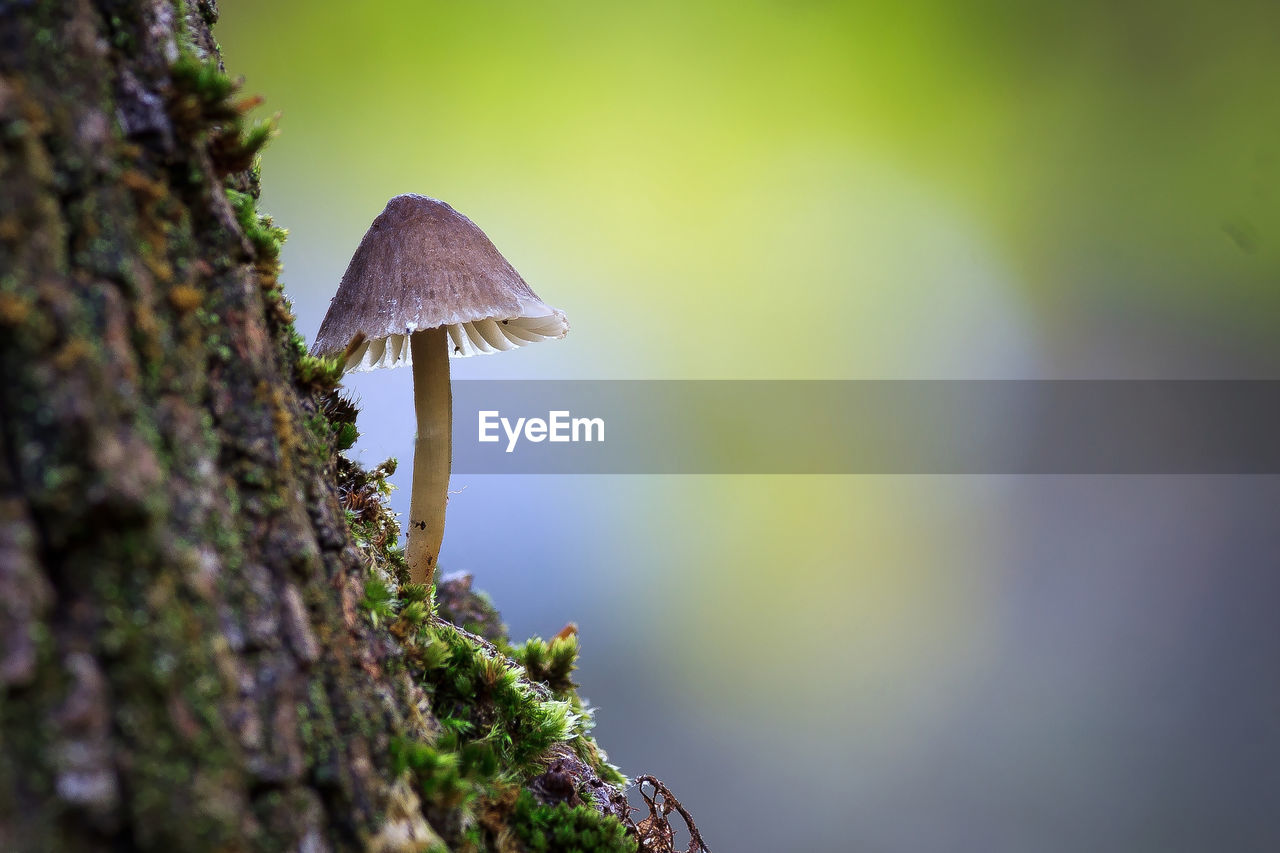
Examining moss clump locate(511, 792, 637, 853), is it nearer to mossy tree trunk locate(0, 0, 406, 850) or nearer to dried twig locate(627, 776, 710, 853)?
dried twig locate(627, 776, 710, 853)

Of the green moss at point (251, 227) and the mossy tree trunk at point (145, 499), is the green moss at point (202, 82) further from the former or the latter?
the green moss at point (251, 227)

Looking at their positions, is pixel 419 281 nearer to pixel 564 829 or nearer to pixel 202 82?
pixel 202 82

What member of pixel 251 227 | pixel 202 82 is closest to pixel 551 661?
pixel 251 227

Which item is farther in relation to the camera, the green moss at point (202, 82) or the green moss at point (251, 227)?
the green moss at point (251, 227)

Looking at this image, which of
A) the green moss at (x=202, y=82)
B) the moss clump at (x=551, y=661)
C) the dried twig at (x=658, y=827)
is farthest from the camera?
the moss clump at (x=551, y=661)

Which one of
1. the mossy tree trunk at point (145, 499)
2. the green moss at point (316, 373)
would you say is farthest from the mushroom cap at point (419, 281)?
the mossy tree trunk at point (145, 499)
